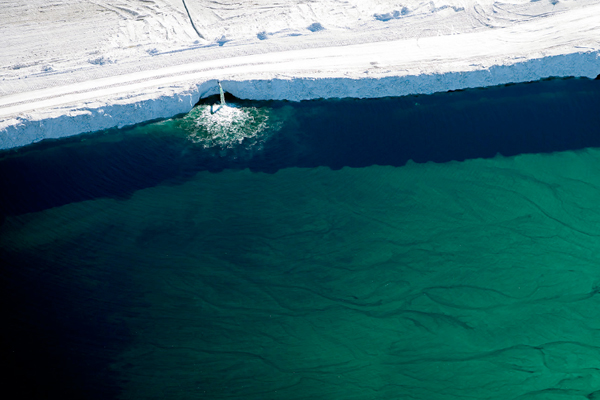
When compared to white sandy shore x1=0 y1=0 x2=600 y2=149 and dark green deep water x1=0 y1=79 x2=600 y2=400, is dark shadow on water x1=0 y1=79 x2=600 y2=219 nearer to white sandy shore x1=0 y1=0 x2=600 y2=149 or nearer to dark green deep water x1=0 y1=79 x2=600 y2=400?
dark green deep water x1=0 y1=79 x2=600 y2=400

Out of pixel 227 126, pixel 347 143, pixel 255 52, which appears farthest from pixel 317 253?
pixel 255 52

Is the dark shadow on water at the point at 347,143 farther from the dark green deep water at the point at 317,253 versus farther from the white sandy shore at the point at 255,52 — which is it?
the white sandy shore at the point at 255,52

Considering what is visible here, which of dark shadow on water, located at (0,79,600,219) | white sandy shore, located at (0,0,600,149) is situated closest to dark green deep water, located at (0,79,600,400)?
dark shadow on water, located at (0,79,600,219)

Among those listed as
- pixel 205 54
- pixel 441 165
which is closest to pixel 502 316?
pixel 441 165

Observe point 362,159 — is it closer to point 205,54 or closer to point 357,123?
point 357,123

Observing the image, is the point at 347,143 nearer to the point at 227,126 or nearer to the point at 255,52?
the point at 227,126

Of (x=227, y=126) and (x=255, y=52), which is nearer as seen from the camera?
(x=227, y=126)

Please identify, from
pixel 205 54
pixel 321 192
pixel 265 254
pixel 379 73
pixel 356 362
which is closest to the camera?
pixel 356 362
